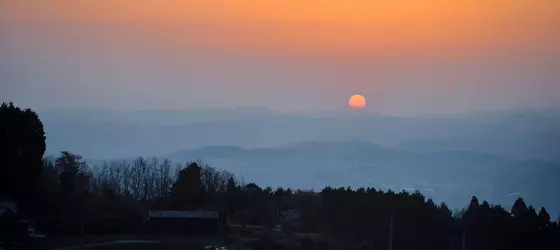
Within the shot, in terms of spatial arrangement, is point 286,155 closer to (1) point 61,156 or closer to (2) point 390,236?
(1) point 61,156

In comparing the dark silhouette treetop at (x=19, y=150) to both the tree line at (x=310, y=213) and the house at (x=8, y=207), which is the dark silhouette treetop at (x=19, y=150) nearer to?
the tree line at (x=310, y=213)

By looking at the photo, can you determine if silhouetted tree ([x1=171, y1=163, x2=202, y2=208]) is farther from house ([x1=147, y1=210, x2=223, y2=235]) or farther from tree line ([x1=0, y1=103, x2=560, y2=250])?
house ([x1=147, y1=210, x2=223, y2=235])

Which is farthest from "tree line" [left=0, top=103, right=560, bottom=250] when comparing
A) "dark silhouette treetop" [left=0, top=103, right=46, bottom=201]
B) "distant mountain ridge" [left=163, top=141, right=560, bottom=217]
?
"distant mountain ridge" [left=163, top=141, right=560, bottom=217]

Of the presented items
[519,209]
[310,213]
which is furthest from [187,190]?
[519,209]

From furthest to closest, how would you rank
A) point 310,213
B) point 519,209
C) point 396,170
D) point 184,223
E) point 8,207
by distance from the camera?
point 396,170
point 310,213
point 519,209
point 184,223
point 8,207

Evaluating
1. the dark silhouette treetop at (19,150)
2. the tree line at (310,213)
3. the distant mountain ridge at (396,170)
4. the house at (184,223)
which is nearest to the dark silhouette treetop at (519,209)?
the tree line at (310,213)

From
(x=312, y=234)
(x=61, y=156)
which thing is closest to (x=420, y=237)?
(x=312, y=234)

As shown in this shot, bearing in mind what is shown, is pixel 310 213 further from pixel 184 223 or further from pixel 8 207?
pixel 8 207
